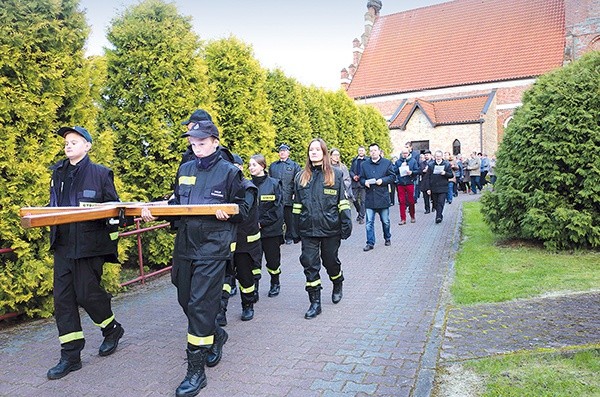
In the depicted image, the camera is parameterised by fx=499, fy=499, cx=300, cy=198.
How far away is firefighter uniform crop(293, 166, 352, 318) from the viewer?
5.98 m

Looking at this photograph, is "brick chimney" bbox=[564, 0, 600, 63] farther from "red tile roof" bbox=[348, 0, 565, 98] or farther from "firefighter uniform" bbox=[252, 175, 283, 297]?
"firefighter uniform" bbox=[252, 175, 283, 297]

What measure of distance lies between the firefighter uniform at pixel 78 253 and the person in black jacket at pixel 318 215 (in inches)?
88.9

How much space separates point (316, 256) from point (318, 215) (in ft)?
1.62

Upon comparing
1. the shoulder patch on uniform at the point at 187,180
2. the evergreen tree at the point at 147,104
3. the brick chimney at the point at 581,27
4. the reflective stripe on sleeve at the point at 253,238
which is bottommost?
the reflective stripe on sleeve at the point at 253,238

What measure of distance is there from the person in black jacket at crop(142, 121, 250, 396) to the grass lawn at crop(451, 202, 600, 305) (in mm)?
3435

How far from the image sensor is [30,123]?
5953 mm

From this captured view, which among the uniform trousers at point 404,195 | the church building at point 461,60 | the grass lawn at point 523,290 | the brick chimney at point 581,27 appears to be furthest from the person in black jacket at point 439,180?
the brick chimney at point 581,27

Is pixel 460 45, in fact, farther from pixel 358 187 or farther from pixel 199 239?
pixel 199 239

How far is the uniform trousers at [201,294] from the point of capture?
3.97m

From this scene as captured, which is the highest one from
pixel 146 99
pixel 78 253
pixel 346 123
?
pixel 346 123

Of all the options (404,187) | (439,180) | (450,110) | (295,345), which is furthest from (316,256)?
(450,110)

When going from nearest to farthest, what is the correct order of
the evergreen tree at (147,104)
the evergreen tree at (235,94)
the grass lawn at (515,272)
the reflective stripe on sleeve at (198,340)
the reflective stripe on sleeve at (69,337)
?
1. the reflective stripe on sleeve at (198,340)
2. the reflective stripe on sleeve at (69,337)
3. the grass lawn at (515,272)
4. the evergreen tree at (147,104)
5. the evergreen tree at (235,94)

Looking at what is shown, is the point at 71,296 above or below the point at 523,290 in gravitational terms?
above

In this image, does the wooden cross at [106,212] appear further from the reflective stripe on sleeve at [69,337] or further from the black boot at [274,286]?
the black boot at [274,286]
